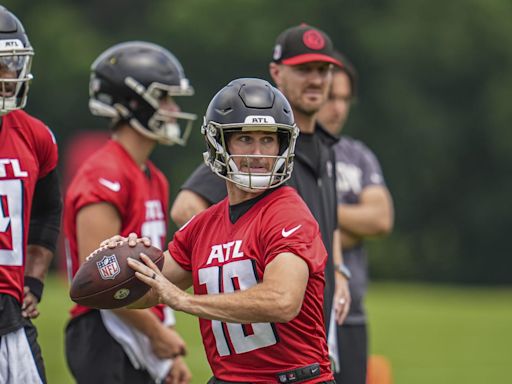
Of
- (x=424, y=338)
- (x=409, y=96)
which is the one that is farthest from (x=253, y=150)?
(x=409, y=96)

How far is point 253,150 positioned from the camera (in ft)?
15.1

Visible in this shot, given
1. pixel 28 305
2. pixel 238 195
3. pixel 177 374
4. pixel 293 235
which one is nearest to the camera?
pixel 293 235

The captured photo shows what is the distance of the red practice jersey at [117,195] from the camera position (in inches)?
223

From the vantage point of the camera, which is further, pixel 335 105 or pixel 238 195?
pixel 335 105

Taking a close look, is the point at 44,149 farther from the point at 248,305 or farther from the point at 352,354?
the point at 352,354

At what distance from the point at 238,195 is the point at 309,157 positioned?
1023 millimetres

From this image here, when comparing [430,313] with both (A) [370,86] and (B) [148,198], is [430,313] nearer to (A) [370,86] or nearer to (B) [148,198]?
(B) [148,198]

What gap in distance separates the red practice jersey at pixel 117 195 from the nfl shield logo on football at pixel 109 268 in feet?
3.75

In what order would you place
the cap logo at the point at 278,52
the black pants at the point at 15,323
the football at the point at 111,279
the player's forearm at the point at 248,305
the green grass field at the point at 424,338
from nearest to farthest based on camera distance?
1. the player's forearm at the point at 248,305
2. the football at the point at 111,279
3. the black pants at the point at 15,323
4. the cap logo at the point at 278,52
5. the green grass field at the point at 424,338

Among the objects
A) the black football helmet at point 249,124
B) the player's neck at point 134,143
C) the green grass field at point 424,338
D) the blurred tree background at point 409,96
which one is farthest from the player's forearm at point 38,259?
the blurred tree background at point 409,96

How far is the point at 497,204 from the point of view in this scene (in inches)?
1283

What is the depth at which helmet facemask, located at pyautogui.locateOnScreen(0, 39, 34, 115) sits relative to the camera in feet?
16.2

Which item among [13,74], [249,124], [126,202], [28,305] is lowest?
[28,305]

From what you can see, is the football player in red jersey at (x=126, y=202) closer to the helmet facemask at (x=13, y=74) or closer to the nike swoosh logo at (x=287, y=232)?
the helmet facemask at (x=13, y=74)
